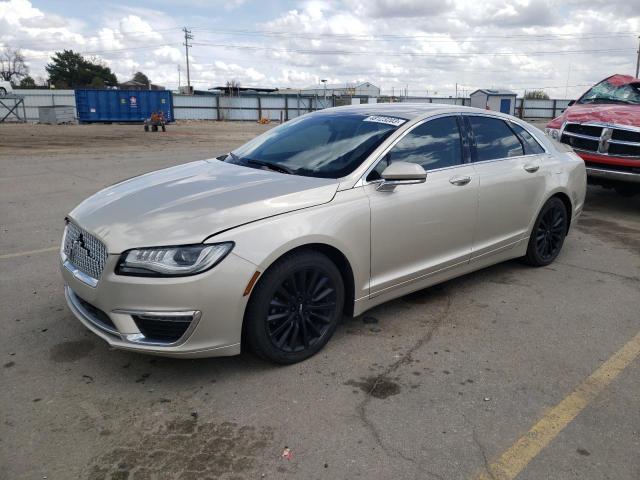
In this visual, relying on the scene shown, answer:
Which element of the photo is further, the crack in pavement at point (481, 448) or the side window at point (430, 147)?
the side window at point (430, 147)

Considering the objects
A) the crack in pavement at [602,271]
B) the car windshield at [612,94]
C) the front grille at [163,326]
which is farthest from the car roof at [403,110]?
the car windshield at [612,94]

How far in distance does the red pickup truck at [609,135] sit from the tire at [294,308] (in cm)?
580

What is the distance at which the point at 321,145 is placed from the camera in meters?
4.08

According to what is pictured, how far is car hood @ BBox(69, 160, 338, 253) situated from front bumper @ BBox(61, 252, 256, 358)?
0.66 ft

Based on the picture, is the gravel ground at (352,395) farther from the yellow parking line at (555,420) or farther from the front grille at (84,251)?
the front grille at (84,251)

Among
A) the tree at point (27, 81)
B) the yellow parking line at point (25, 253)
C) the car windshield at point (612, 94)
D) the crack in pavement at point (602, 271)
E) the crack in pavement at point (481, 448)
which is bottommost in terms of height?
the crack in pavement at point (481, 448)

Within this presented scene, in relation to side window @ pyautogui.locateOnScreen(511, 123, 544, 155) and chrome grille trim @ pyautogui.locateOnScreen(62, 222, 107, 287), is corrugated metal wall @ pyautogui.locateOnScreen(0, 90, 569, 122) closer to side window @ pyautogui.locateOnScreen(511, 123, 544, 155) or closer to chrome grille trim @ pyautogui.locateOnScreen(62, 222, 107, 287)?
side window @ pyautogui.locateOnScreen(511, 123, 544, 155)

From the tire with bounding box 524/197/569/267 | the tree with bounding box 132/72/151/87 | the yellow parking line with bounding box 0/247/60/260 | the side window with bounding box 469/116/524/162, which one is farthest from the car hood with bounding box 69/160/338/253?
the tree with bounding box 132/72/151/87

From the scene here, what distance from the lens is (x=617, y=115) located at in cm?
773

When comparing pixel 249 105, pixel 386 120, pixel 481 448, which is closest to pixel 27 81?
pixel 249 105

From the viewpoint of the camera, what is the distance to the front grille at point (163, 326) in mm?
2918

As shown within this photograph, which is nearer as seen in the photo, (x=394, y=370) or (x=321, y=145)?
(x=394, y=370)

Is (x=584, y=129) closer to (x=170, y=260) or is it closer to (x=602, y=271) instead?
(x=602, y=271)

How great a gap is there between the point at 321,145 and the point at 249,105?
148 ft
